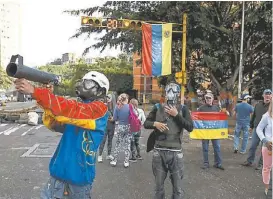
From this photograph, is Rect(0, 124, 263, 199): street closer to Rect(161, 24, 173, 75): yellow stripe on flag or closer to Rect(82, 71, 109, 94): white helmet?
Rect(82, 71, 109, 94): white helmet

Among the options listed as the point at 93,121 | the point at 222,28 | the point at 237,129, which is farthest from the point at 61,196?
the point at 222,28

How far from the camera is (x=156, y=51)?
14.6 meters

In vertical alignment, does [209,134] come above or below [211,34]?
below

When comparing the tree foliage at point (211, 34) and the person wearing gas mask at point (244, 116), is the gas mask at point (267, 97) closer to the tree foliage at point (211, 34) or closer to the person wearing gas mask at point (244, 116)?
the person wearing gas mask at point (244, 116)

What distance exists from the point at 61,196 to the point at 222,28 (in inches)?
727

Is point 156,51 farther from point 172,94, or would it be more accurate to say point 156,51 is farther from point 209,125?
point 172,94

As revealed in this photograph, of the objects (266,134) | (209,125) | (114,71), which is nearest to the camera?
(266,134)

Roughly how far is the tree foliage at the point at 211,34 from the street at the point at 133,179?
10.1m

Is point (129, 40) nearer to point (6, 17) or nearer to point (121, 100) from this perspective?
point (121, 100)

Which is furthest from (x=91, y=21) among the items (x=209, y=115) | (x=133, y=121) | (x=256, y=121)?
(x=256, y=121)

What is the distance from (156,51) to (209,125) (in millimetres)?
6147

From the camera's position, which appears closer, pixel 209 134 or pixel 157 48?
pixel 209 134

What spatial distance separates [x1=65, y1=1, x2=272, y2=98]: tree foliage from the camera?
18984 millimetres

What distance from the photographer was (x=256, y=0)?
1980 centimetres
